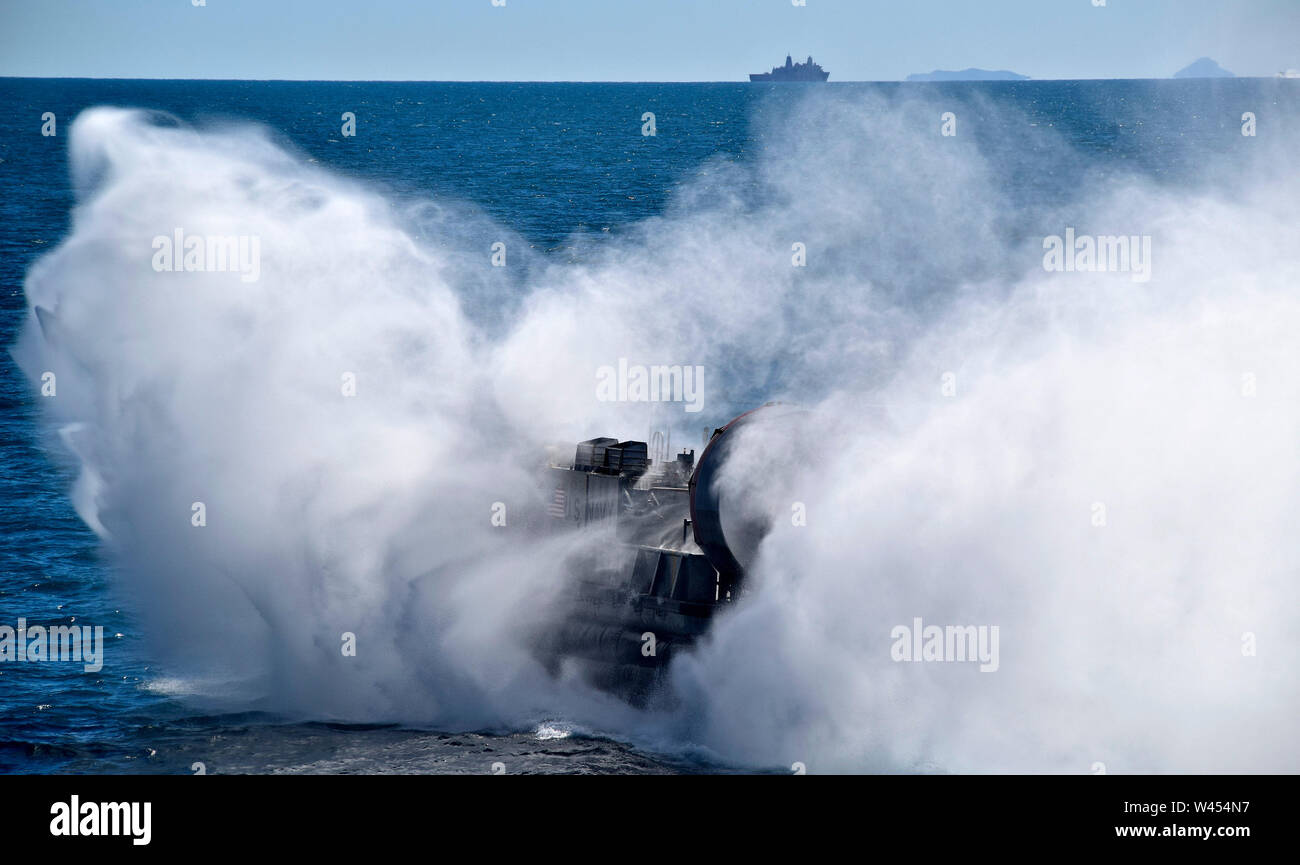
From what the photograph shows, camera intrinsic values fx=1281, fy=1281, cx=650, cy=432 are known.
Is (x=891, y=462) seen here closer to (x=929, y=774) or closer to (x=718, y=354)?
(x=929, y=774)

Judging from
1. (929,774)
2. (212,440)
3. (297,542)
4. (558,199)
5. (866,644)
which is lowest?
(929,774)

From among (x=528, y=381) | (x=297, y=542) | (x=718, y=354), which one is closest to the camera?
(x=297, y=542)

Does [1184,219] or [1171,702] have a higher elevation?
[1184,219]

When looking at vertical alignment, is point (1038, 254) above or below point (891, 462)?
above

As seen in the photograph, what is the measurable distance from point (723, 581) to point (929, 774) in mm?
8368

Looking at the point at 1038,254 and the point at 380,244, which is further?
the point at 1038,254

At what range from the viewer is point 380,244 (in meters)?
43.0

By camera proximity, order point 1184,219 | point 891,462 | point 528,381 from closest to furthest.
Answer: point 891,462 → point 528,381 → point 1184,219
